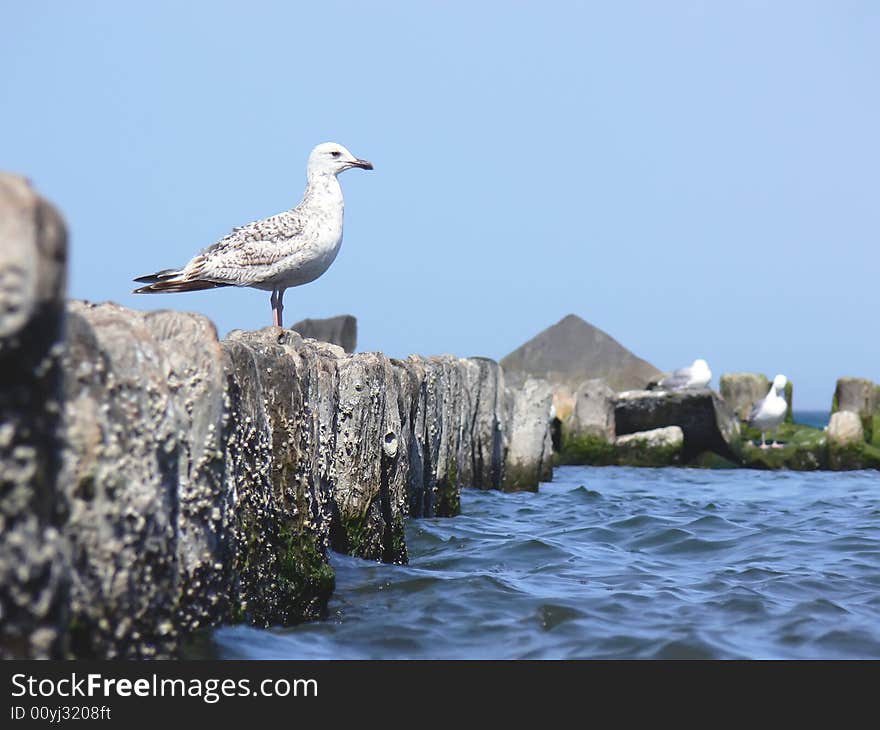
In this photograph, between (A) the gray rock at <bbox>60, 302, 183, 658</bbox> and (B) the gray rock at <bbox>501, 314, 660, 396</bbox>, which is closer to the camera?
(A) the gray rock at <bbox>60, 302, 183, 658</bbox>

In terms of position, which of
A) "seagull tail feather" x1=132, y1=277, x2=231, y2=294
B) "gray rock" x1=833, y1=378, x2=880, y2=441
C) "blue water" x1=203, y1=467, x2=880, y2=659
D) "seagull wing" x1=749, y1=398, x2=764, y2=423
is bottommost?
"blue water" x1=203, y1=467, x2=880, y2=659

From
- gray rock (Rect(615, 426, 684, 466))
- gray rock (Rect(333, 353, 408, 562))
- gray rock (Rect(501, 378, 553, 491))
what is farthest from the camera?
Answer: gray rock (Rect(615, 426, 684, 466))

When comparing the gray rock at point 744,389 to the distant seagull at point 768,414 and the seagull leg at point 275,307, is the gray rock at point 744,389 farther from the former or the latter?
the seagull leg at point 275,307

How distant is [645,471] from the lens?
757 inches

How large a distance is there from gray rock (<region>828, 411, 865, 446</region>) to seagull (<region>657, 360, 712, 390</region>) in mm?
2823

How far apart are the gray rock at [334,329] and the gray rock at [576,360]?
4084 mm

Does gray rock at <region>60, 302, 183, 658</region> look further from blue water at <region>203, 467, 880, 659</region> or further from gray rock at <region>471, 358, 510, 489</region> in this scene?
gray rock at <region>471, 358, 510, 489</region>

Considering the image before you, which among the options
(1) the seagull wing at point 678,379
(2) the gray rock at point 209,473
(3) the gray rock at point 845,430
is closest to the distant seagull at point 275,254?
(2) the gray rock at point 209,473

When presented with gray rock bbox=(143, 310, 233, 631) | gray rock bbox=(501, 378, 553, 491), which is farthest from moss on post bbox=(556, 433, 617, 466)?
gray rock bbox=(143, 310, 233, 631)

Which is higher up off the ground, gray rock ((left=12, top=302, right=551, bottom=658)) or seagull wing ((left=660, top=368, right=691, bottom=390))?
seagull wing ((left=660, top=368, right=691, bottom=390))

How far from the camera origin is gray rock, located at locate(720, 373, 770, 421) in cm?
2708

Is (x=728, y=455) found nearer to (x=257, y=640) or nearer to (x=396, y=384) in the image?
(x=396, y=384)

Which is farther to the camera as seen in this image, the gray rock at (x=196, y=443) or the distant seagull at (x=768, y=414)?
the distant seagull at (x=768, y=414)

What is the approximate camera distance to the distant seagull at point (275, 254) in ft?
28.5
